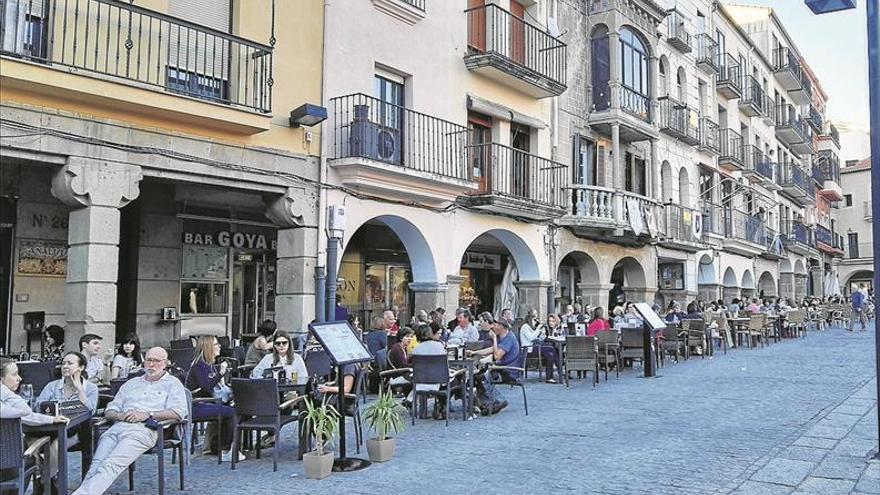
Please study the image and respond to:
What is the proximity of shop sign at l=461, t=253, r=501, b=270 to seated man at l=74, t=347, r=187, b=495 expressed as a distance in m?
13.1

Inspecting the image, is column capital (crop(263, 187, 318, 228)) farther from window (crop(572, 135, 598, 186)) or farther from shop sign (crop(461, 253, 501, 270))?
window (crop(572, 135, 598, 186))

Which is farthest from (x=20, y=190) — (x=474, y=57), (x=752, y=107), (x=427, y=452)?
(x=752, y=107)

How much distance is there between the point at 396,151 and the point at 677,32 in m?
15.8

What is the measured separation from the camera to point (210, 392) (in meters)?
7.79

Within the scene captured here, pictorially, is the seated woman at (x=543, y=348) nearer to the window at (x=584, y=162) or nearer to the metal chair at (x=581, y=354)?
the metal chair at (x=581, y=354)

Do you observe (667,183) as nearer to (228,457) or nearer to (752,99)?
(752,99)

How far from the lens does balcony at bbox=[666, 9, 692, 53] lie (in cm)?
2503

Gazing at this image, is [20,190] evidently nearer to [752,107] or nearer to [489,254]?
[489,254]

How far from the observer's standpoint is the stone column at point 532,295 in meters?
18.1

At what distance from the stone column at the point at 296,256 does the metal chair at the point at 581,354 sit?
448 centimetres

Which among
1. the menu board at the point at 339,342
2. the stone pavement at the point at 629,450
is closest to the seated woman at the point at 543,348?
the stone pavement at the point at 629,450

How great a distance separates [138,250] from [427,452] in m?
7.42

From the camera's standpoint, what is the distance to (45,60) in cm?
884

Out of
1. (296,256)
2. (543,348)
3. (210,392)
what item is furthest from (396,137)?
(210,392)
